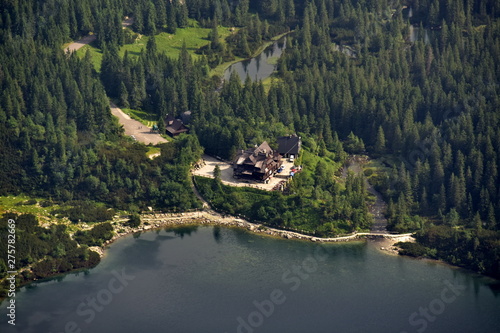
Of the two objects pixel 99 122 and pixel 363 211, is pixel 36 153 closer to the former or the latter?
pixel 99 122

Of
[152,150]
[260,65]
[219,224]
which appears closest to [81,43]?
[260,65]

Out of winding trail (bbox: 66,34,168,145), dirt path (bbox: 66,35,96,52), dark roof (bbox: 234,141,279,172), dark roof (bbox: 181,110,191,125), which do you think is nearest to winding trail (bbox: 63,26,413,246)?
winding trail (bbox: 66,34,168,145)

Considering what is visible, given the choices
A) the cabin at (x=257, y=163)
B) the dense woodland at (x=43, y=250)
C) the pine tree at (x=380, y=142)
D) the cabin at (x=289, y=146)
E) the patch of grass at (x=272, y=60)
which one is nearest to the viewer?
the dense woodland at (x=43, y=250)

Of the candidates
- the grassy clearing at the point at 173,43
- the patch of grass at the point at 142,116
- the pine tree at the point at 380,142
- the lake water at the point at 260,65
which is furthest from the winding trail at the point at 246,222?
the lake water at the point at 260,65

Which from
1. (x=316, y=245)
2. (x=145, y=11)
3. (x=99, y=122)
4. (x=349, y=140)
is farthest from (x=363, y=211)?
(x=145, y=11)

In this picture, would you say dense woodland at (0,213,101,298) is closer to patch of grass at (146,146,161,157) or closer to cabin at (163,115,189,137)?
patch of grass at (146,146,161,157)

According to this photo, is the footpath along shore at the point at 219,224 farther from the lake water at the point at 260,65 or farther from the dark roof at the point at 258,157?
the lake water at the point at 260,65

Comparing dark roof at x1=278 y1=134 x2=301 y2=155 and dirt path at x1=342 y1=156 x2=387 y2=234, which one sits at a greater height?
dark roof at x1=278 y1=134 x2=301 y2=155
